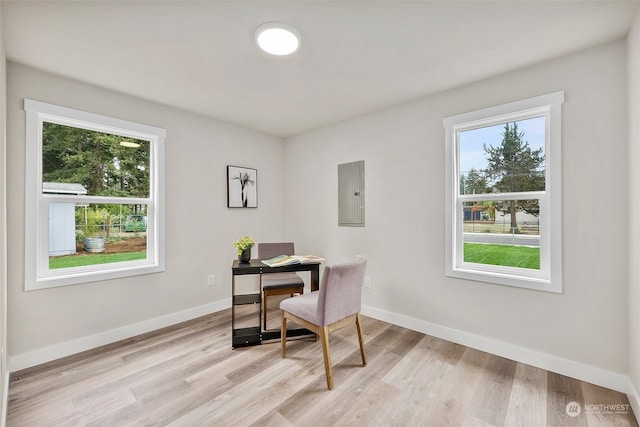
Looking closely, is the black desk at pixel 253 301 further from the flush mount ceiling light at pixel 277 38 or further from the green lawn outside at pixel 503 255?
the flush mount ceiling light at pixel 277 38

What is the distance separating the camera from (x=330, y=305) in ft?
6.61

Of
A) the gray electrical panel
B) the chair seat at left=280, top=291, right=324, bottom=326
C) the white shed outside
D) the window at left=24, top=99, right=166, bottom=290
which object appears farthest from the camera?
the gray electrical panel

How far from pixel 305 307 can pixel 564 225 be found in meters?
2.03

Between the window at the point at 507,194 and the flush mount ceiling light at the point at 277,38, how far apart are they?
63.2 inches

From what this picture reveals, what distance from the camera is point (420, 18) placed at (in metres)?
1.62

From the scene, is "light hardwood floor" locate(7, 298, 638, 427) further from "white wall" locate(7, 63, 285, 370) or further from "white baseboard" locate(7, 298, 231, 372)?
"white wall" locate(7, 63, 285, 370)

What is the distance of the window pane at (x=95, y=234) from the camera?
2369mm

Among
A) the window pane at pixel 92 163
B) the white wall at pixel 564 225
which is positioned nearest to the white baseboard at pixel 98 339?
the window pane at pixel 92 163

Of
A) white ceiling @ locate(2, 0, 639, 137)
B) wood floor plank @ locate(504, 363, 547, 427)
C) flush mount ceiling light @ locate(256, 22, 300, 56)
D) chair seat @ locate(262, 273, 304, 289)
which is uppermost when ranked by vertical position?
white ceiling @ locate(2, 0, 639, 137)

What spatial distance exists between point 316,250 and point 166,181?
6.50ft

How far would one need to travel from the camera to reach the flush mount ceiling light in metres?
1.70

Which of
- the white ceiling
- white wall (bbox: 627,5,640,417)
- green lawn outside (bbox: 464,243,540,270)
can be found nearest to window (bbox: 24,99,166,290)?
the white ceiling

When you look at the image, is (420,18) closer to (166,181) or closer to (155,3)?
(155,3)

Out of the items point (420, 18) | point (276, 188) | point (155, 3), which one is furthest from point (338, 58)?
point (276, 188)
